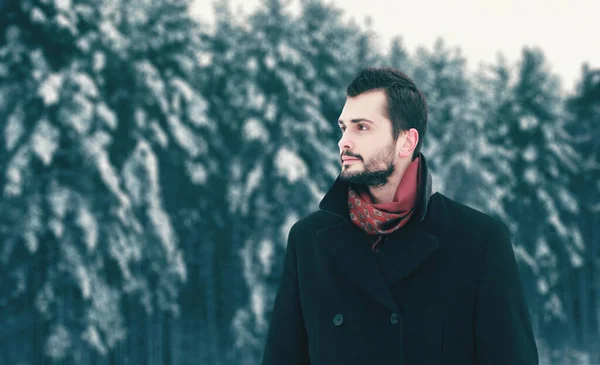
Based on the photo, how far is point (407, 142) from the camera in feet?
11.8

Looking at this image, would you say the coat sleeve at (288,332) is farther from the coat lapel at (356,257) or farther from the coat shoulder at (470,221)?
the coat shoulder at (470,221)

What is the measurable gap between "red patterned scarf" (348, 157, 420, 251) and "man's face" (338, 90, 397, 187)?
13 centimetres

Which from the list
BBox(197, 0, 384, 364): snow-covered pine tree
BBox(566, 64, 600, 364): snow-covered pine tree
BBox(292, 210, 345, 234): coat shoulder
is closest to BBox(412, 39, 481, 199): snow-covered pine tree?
BBox(197, 0, 384, 364): snow-covered pine tree

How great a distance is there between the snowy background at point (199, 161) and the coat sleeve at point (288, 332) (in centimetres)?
1792

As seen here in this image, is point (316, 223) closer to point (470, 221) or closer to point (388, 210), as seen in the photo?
point (388, 210)

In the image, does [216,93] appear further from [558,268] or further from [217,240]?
[558,268]

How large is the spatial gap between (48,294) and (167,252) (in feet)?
14.8

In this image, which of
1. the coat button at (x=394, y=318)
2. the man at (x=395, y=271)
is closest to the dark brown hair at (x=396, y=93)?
the man at (x=395, y=271)

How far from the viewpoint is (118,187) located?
2209 cm

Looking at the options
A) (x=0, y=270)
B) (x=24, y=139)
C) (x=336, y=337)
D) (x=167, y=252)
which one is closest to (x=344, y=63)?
(x=167, y=252)

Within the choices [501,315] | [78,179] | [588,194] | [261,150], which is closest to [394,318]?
[501,315]

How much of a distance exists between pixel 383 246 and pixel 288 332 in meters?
0.63

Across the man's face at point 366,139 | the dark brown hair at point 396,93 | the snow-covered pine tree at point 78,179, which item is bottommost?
the man's face at point 366,139

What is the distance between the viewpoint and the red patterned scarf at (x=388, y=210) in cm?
347
